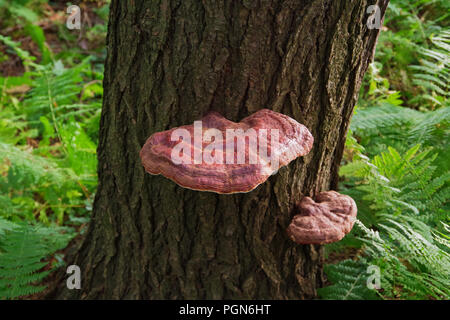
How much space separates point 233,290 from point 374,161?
1671 millimetres

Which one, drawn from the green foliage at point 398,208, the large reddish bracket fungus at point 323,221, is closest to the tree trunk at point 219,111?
the large reddish bracket fungus at point 323,221

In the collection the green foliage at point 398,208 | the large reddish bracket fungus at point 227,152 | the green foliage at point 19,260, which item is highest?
the large reddish bracket fungus at point 227,152

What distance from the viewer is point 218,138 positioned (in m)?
1.91

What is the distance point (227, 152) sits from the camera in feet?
5.83

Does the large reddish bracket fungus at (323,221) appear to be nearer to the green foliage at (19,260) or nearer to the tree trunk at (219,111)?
the tree trunk at (219,111)

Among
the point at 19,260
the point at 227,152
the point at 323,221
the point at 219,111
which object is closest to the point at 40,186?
the point at 19,260

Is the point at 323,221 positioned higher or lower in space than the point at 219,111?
lower

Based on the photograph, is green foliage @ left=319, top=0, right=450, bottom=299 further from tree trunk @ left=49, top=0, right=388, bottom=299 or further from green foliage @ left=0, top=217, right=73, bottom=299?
green foliage @ left=0, top=217, right=73, bottom=299

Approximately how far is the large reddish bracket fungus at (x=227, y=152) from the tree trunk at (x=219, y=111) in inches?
10.9

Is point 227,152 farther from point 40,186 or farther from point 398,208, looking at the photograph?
point 40,186

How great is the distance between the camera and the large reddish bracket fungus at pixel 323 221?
2160 millimetres

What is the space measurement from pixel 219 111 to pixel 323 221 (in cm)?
94

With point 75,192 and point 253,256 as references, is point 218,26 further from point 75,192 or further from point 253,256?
point 75,192
